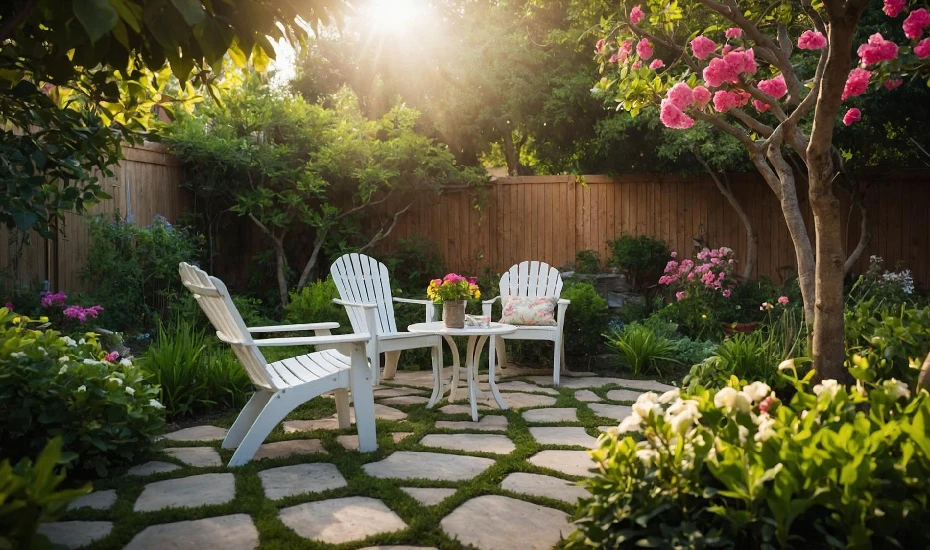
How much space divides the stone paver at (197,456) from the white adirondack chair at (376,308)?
150 cm

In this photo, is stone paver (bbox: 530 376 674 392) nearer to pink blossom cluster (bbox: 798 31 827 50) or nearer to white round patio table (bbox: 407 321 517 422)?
white round patio table (bbox: 407 321 517 422)

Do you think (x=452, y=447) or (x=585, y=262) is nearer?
(x=452, y=447)

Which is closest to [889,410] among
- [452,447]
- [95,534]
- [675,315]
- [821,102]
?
[821,102]

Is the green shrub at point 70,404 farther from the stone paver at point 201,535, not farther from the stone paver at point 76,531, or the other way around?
the stone paver at point 201,535

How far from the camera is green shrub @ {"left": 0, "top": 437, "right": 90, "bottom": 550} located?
3.97 ft

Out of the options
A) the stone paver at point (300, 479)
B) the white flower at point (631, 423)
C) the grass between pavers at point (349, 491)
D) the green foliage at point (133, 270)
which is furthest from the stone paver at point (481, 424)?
the green foliage at point (133, 270)

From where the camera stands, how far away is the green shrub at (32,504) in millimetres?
1209

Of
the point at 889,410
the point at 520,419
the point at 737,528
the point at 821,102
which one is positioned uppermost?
the point at 821,102

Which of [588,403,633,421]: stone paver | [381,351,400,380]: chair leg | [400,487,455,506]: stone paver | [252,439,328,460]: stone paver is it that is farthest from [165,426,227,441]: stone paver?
[588,403,633,421]: stone paver

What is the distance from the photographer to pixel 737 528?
58.7 inches

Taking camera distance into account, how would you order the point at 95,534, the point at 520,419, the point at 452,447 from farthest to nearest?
1. the point at 520,419
2. the point at 452,447
3. the point at 95,534

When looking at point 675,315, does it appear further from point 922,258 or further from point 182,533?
point 182,533

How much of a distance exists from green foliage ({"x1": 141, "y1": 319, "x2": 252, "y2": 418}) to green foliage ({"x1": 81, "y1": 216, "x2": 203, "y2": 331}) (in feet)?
5.46

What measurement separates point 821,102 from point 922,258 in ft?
Answer: 20.7
